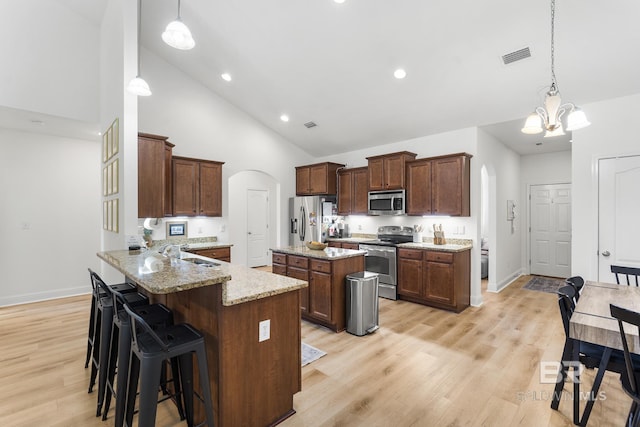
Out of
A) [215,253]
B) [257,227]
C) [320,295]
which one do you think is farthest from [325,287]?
[257,227]

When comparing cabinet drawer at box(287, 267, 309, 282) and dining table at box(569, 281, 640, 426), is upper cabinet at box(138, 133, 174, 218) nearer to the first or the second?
cabinet drawer at box(287, 267, 309, 282)

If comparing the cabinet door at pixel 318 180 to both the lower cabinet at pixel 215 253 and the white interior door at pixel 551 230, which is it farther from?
the white interior door at pixel 551 230

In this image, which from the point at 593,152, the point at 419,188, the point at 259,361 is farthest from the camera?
the point at 419,188

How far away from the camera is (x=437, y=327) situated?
3834 millimetres

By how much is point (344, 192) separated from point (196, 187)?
300cm

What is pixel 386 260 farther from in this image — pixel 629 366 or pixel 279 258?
pixel 629 366

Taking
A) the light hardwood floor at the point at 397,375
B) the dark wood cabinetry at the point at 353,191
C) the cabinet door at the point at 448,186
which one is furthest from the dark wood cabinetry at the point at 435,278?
the dark wood cabinetry at the point at 353,191

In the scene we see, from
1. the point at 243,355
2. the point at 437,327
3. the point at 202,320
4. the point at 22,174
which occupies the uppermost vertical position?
Answer: the point at 22,174

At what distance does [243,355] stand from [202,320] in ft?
1.18

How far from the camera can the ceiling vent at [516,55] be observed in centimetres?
332

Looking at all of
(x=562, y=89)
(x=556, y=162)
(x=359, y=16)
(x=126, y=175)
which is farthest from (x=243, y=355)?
(x=556, y=162)

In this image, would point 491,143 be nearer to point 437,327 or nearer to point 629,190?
point 629,190

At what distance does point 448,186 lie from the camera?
482 cm

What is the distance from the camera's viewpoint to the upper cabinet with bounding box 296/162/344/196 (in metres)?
6.52
